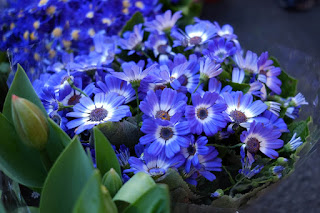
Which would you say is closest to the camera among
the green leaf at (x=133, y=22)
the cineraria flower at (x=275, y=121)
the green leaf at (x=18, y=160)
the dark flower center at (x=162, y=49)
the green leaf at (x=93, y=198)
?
the green leaf at (x=93, y=198)

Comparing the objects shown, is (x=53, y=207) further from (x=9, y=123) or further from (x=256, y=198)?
(x=256, y=198)

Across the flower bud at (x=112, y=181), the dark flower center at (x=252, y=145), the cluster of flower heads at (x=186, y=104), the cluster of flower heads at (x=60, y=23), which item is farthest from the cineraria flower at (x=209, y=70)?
the cluster of flower heads at (x=60, y=23)

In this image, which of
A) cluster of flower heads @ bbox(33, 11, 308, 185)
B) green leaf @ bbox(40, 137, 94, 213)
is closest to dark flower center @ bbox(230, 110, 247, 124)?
cluster of flower heads @ bbox(33, 11, 308, 185)

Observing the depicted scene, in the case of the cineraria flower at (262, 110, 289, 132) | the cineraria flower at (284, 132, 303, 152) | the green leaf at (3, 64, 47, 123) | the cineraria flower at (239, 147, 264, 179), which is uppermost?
the green leaf at (3, 64, 47, 123)

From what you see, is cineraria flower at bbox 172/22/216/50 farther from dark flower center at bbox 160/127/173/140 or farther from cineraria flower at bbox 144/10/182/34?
dark flower center at bbox 160/127/173/140

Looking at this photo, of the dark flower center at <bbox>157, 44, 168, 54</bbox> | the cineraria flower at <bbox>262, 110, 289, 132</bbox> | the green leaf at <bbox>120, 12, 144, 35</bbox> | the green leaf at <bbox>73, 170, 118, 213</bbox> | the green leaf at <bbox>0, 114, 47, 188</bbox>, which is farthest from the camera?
the green leaf at <bbox>120, 12, 144, 35</bbox>

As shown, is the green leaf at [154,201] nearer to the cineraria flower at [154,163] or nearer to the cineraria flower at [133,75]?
the cineraria flower at [154,163]

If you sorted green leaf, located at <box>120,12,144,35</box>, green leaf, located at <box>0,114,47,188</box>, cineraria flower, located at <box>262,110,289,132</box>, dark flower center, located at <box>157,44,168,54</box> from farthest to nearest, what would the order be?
1. green leaf, located at <box>120,12,144,35</box>
2. dark flower center, located at <box>157,44,168,54</box>
3. cineraria flower, located at <box>262,110,289,132</box>
4. green leaf, located at <box>0,114,47,188</box>
